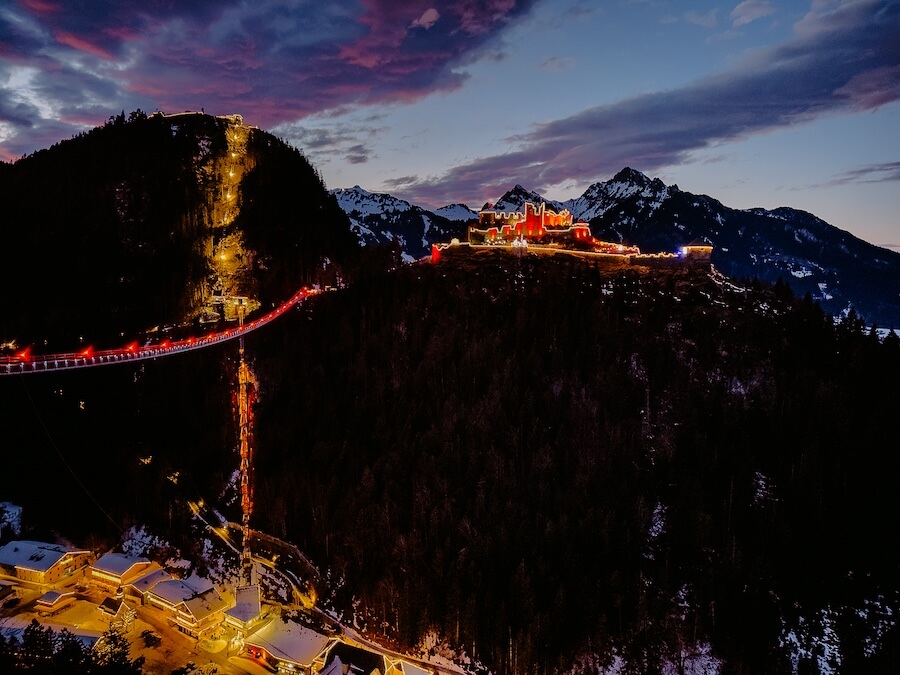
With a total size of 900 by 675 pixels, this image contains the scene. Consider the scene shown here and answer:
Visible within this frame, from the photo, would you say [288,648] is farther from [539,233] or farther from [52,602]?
[539,233]

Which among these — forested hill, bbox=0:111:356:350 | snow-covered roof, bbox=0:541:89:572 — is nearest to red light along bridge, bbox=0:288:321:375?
forested hill, bbox=0:111:356:350

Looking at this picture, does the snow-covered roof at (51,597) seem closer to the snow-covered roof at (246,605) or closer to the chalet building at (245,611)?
the snow-covered roof at (246,605)

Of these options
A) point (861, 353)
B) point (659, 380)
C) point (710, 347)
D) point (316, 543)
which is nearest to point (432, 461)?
point (316, 543)

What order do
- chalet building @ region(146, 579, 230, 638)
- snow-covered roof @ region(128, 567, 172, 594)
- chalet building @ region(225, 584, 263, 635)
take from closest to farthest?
chalet building @ region(225, 584, 263, 635), chalet building @ region(146, 579, 230, 638), snow-covered roof @ region(128, 567, 172, 594)

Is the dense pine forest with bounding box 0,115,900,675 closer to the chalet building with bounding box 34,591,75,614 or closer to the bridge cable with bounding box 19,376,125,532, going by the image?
the bridge cable with bounding box 19,376,125,532

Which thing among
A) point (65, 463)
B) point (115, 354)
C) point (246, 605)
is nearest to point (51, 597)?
point (246, 605)

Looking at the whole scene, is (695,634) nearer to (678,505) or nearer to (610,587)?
(610,587)
